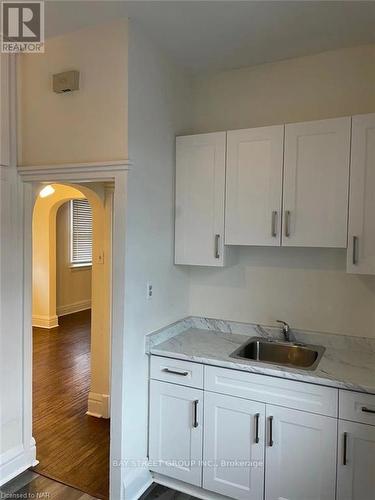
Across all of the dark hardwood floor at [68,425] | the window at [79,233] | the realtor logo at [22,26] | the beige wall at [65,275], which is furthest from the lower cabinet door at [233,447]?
the window at [79,233]

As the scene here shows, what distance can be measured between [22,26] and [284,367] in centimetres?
257

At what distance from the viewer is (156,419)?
8.08ft

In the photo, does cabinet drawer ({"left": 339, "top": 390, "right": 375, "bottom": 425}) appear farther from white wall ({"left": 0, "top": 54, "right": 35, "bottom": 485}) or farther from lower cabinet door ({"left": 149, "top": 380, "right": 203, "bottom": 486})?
white wall ({"left": 0, "top": 54, "right": 35, "bottom": 485})

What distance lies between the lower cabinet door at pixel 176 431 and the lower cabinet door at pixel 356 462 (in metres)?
0.82

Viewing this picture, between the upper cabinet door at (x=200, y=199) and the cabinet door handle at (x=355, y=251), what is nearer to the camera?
the cabinet door handle at (x=355, y=251)

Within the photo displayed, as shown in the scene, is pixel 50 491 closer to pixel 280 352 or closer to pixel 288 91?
pixel 280 352

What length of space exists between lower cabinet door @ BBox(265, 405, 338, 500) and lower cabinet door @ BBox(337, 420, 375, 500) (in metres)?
0.04

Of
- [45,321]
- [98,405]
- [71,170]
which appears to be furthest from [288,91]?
[45,321]

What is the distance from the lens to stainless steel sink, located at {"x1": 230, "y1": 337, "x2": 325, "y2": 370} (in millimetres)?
2516

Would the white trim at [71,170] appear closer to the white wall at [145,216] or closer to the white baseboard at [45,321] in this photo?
the white wall at [145,216]

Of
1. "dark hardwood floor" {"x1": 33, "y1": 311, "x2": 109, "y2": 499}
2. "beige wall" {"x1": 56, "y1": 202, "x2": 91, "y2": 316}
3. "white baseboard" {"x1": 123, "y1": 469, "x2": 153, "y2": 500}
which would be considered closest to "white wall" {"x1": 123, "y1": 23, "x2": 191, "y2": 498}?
"white baseboard" {"x1": 123, "y1": 469, "x2": 153, "y2": 500}

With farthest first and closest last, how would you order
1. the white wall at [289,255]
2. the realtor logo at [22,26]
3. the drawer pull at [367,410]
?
the white wall at [289,255] → the realtor logo at [22,26] → the drawer pull at [367,410]

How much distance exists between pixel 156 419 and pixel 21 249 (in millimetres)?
1487

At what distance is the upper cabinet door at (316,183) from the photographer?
7.33 ft
